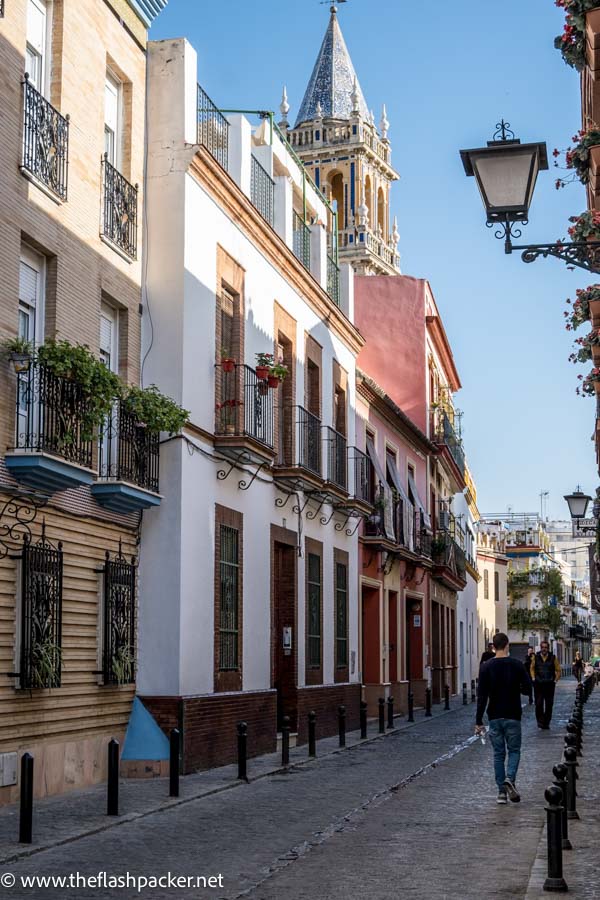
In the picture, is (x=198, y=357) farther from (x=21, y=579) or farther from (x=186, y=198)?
(x=21, y=579)

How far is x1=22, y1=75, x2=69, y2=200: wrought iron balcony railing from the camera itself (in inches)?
521

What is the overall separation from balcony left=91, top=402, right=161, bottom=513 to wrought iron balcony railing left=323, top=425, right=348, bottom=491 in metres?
7.92

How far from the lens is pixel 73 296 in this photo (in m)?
14.4

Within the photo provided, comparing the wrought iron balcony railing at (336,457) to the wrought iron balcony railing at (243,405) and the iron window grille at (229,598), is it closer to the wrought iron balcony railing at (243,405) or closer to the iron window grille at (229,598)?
the wrought iron balcony railing at (243,405)

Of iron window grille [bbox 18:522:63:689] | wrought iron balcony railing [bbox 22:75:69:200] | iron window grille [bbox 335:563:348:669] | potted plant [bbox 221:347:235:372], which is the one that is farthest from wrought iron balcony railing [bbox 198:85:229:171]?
iron window grille [bbox 335:563:348:669]

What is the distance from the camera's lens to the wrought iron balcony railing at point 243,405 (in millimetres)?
18047

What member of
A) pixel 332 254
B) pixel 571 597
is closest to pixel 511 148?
pixel 332 254

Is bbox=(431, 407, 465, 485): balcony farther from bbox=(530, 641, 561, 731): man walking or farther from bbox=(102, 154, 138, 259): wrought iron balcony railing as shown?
bbox=(102, 154, 138, 259): wrought iron balcony railing

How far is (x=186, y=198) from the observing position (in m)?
16.7

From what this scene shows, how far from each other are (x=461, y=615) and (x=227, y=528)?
33.3m

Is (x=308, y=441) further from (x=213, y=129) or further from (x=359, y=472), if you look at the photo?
(x=213, y=129)

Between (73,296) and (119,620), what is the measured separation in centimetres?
381

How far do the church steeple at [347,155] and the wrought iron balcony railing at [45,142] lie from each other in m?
69.4

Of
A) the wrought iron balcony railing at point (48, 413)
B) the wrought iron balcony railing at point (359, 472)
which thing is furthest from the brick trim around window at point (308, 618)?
the wrought iron balcony railing at point (48, 413)
